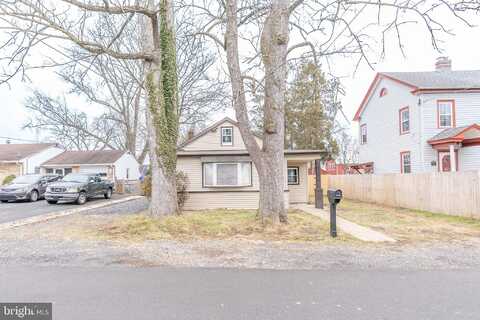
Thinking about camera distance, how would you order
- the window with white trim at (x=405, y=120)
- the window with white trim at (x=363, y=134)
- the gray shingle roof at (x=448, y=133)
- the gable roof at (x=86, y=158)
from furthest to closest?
1. the gable roof at (x=86, y=158)
2. the window with white trim at (x=363, y=134)
3. the window with white trim at (x=405, y=120)
4. the gray shingle roof at (x=448, y=133)

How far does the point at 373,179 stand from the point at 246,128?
1042 cm

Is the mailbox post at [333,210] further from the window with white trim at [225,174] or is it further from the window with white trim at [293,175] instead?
the window with white trim at [293,175]

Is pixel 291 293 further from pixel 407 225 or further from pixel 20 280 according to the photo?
pixel 407 225

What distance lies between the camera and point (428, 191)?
12266 mm

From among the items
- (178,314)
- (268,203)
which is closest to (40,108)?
(268,203)

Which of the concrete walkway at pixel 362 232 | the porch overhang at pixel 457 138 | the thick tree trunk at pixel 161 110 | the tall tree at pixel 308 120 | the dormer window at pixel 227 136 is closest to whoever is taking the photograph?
the concrete walkway at pixel 362 232

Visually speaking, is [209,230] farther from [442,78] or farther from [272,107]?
[442,78]

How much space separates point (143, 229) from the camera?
841 centimetres

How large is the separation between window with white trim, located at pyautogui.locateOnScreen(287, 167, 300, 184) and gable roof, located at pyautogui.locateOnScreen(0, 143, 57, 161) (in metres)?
24.1

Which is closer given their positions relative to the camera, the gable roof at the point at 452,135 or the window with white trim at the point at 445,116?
the gable roof at the point at 452,135

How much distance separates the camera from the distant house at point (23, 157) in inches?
1042

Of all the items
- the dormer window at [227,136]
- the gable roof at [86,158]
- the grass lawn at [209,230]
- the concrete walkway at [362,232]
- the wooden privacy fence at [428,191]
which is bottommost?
the concrete walkway at [362,232]

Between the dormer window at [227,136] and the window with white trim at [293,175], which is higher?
the dormer window at [227,136]

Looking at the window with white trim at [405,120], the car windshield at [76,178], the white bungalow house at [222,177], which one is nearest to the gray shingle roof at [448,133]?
the window with white trim at [405,120]
